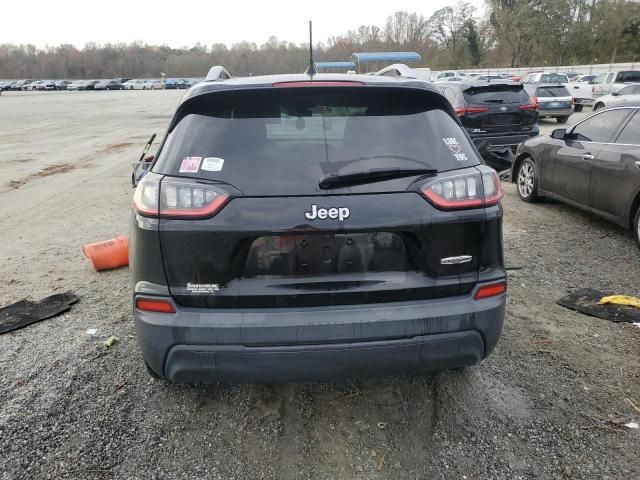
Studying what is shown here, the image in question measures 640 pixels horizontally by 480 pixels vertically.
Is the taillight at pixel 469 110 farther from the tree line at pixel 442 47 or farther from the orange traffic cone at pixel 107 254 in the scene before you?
the tree line at pixel 442 47

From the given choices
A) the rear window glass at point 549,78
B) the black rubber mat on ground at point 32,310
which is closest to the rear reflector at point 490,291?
the black rubber mat on ground at point 32,310

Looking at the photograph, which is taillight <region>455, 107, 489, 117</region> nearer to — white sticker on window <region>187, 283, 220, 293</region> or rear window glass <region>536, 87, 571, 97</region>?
rear window glass <region>536, 87, 571, 97</region>

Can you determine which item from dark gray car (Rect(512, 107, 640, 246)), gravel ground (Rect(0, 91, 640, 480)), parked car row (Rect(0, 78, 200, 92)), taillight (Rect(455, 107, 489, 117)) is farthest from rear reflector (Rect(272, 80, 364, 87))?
parked car row (Rect(0, 78, 200, 92))

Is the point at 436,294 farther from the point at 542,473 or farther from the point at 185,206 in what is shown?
the point at 185,206

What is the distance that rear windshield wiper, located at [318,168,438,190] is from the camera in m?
2.27

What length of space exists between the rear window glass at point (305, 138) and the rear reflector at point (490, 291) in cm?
59

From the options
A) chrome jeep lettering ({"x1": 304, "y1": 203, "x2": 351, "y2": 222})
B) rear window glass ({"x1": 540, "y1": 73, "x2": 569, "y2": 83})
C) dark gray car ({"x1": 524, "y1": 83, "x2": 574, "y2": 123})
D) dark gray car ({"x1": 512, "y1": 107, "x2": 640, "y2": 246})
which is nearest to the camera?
chrome jeep lettering ({"x1": 304, "y1": 203, "x2": 351, "y2": 222})

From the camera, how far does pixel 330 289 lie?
231cm

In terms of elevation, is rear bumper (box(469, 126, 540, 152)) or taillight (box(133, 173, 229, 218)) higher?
taillight (box(133, 173, 229, 218))

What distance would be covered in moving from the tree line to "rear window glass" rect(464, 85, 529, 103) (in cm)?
3246

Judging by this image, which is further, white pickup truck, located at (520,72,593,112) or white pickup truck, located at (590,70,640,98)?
white pickup truck, located at (520,72,593,112)

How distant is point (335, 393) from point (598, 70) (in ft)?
165

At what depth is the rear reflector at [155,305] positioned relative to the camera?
2.30 meters

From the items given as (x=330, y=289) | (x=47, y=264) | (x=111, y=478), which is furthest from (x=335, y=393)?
(x=47, y=264)
